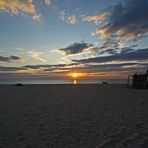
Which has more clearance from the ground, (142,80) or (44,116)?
(142,80)

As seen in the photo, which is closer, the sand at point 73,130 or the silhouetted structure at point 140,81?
the sand at point 73,130

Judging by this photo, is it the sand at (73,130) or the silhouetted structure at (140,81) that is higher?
the silhouetted structure at (140,81)

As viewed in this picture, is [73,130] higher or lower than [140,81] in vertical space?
lower

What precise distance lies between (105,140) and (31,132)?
99.4 inches

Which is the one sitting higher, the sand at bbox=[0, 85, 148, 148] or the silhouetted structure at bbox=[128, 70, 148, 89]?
the silhouetted structure at bbox=[128, 70, 148, 89]

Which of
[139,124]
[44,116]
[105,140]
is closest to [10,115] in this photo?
[44,116]

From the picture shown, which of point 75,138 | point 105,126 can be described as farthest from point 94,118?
point 75,138

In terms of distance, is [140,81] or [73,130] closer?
[73,130]

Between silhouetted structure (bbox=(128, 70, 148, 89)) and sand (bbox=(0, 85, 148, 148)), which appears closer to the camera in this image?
sand (bbox=(0, 85, 148, 148))

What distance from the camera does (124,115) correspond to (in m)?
8.38

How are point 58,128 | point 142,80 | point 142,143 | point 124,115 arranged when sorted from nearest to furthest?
point 142,143 < point 58,128 < point 124,115 < point 142,80

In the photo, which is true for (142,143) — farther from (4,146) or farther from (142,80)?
(142,80)

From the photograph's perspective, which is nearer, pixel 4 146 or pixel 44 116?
pixel 4 146

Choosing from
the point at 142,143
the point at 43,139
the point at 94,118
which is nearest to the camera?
the point at 142,143
